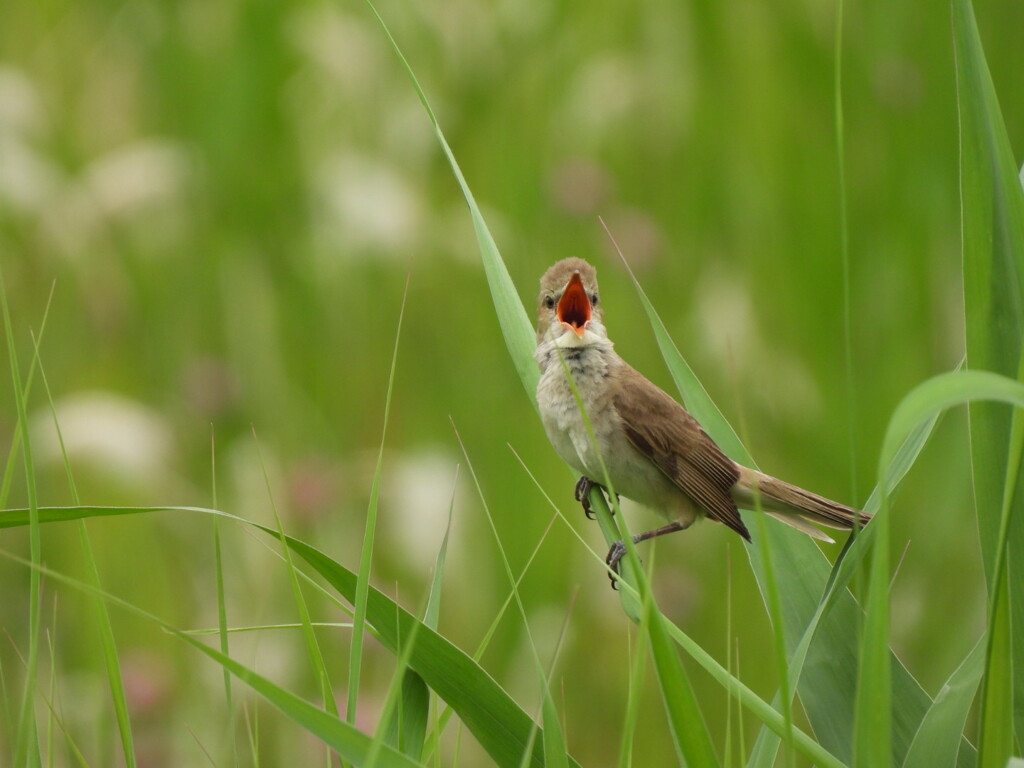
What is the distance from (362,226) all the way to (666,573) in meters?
1.52

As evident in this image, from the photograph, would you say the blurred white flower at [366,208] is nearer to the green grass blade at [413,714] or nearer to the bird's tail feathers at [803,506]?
the bird's tail feathers at [803,506]

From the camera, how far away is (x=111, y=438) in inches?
128

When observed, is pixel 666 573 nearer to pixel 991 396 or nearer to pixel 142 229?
pixel 142 229

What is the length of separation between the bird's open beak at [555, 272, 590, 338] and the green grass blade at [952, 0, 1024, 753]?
1.02 m

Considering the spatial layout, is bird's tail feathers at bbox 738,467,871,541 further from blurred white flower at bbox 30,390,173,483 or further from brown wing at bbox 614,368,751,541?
blurred white flower at bbox 30,390,173,483

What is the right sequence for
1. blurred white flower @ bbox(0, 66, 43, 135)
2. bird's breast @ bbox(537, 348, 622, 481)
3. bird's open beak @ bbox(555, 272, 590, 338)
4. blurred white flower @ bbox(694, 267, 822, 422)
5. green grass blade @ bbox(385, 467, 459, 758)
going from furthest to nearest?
blurred white flower @ bbox(0, 66, 43, 135)
blurred white flower @ bbox(694, 267, 822, 422)
bird's open beak @ bbox(555, 272, 590, 338)
bird's breast @ bbox(537, 348, 622, 481)
green grass blade @ bbox(385, 467, 459, 758)

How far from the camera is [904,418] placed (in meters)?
1.11

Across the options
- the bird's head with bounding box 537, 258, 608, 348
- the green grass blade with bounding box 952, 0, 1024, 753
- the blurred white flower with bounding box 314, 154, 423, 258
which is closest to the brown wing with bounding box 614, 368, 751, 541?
the bird's head with bounding box 537, 258, 608, 348

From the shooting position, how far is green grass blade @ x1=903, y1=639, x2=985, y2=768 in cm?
132

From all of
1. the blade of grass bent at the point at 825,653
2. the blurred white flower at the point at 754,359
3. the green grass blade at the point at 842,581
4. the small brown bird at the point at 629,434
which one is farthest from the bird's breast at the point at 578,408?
the blurred white flower at the point at 754,359

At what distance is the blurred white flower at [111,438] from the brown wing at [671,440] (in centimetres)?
149

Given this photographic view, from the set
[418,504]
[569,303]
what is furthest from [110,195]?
[569,303]

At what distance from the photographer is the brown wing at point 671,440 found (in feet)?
7.82

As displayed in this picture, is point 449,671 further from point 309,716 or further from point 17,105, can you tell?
point 17,105
